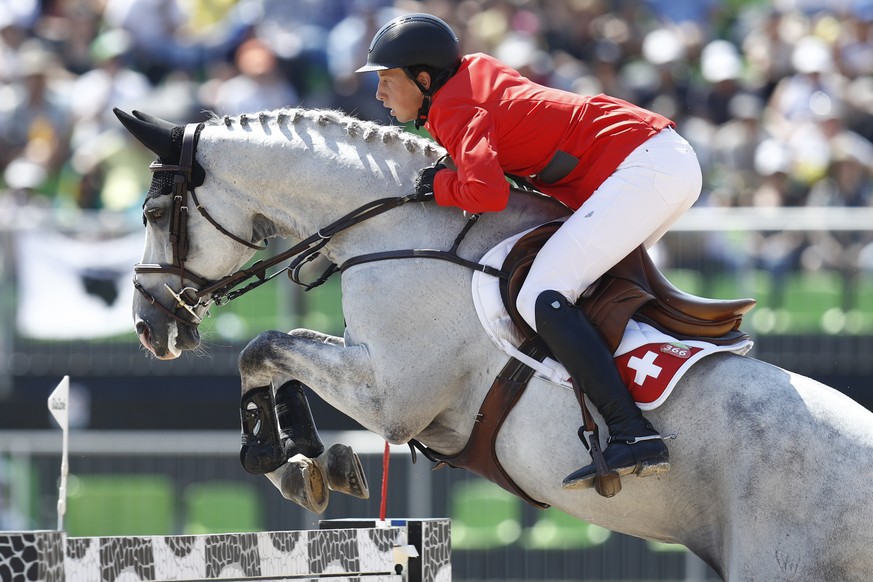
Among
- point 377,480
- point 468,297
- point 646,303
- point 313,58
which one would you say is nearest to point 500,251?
point 468,297

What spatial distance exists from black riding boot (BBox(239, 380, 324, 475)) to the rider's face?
1255 mm

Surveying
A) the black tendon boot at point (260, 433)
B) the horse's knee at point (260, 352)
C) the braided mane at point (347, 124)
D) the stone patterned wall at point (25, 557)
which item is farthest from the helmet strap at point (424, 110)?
the stone patterned wall at point (25, 557)

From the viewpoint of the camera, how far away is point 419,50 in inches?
210

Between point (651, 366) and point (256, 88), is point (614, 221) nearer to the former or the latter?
point (651, 366)

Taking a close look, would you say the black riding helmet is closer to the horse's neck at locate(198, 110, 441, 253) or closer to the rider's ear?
the rider's ear

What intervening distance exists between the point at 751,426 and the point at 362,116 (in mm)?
7955

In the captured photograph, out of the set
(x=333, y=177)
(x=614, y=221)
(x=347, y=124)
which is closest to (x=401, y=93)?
(x=347, y=124)

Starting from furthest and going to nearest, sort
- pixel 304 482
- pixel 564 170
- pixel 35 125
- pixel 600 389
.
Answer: pixel 35 125, pixel 304 482, pixel 564 170, pixel 600 389

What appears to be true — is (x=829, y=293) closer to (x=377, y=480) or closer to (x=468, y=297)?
(x=377, y=480)

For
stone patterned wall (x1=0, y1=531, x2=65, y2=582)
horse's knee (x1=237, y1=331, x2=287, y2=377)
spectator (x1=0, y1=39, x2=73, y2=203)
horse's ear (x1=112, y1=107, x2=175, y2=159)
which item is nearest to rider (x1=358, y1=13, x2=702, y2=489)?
horse's knee (x1=237, y1=331, x2=287, y2=377)

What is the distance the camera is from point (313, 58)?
13414 millimetres

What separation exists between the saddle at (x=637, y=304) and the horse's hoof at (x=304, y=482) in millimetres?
1041

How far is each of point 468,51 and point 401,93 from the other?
315 inches

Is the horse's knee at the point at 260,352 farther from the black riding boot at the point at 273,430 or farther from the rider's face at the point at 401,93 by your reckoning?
the rider's face at the point at 401,93
